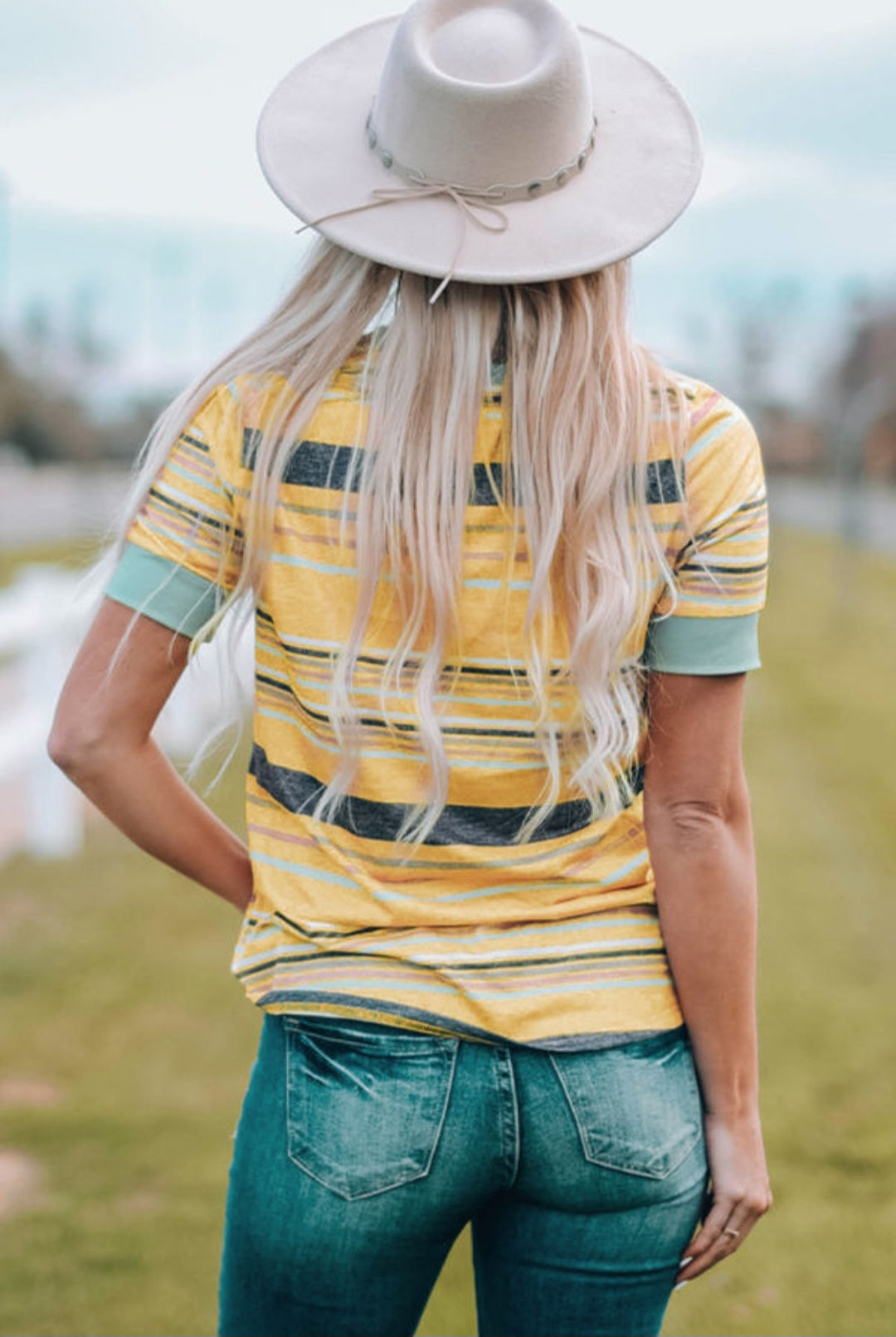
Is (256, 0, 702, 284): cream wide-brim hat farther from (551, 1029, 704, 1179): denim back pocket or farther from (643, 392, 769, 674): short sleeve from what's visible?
(551, 1029, 704, 1179): denim back pocket

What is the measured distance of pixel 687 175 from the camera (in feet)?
4.85

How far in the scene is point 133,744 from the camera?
5.02 feet

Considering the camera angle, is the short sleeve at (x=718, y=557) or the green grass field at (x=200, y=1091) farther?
the green grass field at (x=200, y=1091)

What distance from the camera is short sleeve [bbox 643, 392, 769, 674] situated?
4.60ft

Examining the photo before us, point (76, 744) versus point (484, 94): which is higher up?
point (484, 94)

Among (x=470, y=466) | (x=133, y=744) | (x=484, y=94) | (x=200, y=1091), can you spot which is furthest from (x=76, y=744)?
(x=200, y=1091)

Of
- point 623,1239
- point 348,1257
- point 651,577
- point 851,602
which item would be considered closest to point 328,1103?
point 348,1257

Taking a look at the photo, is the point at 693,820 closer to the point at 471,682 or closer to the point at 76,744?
the point at 471,682

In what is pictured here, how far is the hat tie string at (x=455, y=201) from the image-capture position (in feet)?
4.66

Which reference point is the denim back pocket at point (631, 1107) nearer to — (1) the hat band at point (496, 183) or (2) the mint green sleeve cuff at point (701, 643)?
(2) the mint green sleeve cuff at point (701, 643)

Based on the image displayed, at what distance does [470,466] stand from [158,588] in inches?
12.9

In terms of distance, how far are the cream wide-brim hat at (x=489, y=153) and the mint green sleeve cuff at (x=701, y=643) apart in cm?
35

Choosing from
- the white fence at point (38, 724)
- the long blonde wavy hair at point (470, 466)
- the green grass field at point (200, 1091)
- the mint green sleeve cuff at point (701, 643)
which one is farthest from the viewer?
the white fence at point (38, 724)

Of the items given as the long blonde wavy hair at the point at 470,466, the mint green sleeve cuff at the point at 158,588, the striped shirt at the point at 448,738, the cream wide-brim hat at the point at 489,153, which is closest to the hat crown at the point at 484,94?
the cream wide-brim hat at the point at 489,153
